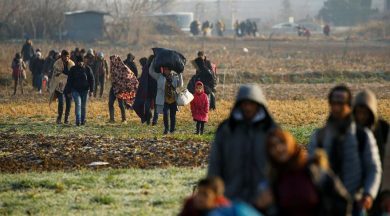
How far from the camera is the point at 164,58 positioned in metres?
24.1

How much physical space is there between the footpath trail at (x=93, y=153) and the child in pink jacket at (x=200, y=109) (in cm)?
171

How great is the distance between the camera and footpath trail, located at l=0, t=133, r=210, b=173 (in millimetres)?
17984

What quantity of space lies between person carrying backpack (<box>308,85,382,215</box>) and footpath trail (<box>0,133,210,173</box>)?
28.3ft

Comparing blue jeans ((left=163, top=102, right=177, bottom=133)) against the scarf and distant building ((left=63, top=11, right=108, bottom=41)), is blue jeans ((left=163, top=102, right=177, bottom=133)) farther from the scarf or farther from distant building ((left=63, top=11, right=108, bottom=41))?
distant building ((left=63, top=11, right=108, bottom=41))

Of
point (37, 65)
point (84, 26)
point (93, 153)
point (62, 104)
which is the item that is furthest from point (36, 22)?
point (93, 153)

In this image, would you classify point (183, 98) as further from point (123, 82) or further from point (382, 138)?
point (382, 138)

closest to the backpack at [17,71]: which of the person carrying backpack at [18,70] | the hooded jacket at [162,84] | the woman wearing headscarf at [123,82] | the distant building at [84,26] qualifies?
the person carrying backpack at [18,70]

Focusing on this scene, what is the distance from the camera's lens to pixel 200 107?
75.5 ft

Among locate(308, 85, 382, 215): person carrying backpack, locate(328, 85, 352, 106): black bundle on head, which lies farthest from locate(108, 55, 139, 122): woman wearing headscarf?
locate(328, 85, 352, 106): black bundle on head

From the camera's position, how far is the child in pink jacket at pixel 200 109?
2284cm

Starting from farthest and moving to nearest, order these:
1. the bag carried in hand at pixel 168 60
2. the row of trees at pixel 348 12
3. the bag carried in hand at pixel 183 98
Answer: the row of trees at pixel 348 12
the bag carried in hand at pixel 168 60
the bag carried in hand at pixel 183 98

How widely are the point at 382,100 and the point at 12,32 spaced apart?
50579 millimetres

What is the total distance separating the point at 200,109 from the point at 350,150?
45.6 ft

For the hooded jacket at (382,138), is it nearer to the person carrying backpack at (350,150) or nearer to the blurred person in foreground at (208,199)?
the person carrying backpack at (350,150)
